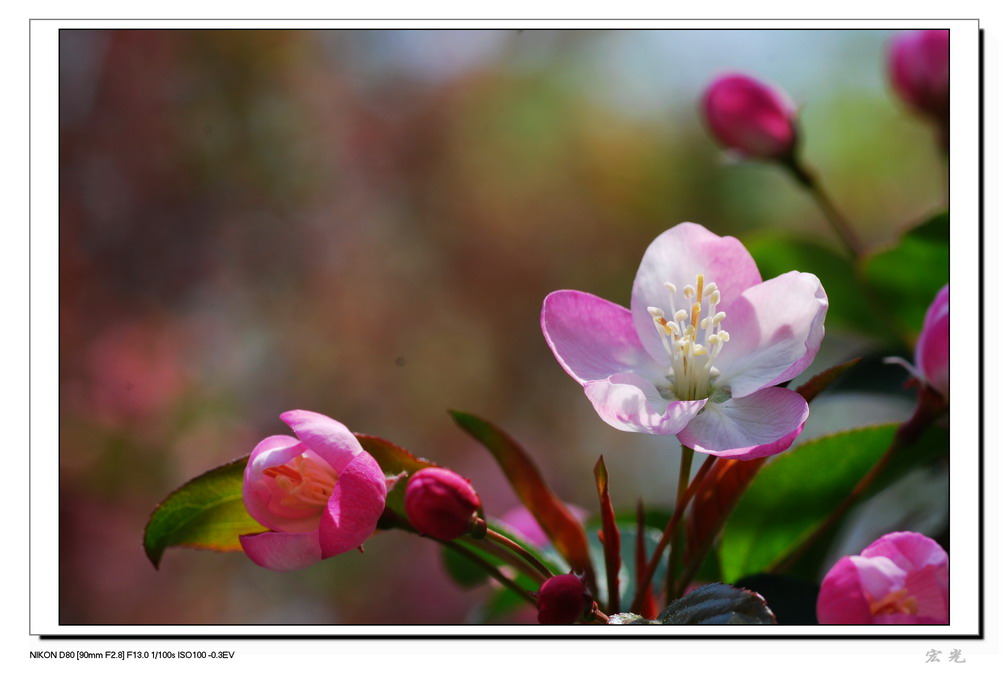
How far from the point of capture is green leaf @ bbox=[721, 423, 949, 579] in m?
0.76

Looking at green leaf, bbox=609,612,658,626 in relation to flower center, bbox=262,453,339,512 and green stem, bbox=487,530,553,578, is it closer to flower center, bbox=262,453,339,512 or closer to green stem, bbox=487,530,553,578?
green stem, bbox=487,530,553,578

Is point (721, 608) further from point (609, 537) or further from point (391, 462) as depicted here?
point (391, 462)

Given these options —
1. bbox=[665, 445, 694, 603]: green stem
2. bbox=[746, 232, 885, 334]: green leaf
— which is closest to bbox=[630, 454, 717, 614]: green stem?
bbox=[665, 445, 694, 603]: green stem

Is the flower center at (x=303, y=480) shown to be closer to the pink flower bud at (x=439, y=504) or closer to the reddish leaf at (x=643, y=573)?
the pink flower bud at (x=439, y=504)

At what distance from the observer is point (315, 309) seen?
8.34 ft

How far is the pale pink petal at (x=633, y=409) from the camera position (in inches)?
22.6

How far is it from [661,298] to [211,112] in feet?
6.76

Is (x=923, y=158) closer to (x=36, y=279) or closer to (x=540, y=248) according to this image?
(x=540, y=248)

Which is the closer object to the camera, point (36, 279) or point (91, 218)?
point (36, 279)

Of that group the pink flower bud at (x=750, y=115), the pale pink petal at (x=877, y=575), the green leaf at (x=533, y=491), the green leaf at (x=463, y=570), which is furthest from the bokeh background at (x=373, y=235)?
the pale pink petal at (x=877, y=575)

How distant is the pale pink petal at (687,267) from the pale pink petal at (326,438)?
23 cm

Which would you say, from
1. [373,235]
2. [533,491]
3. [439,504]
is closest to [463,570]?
[533,491]

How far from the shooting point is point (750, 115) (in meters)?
1.11
